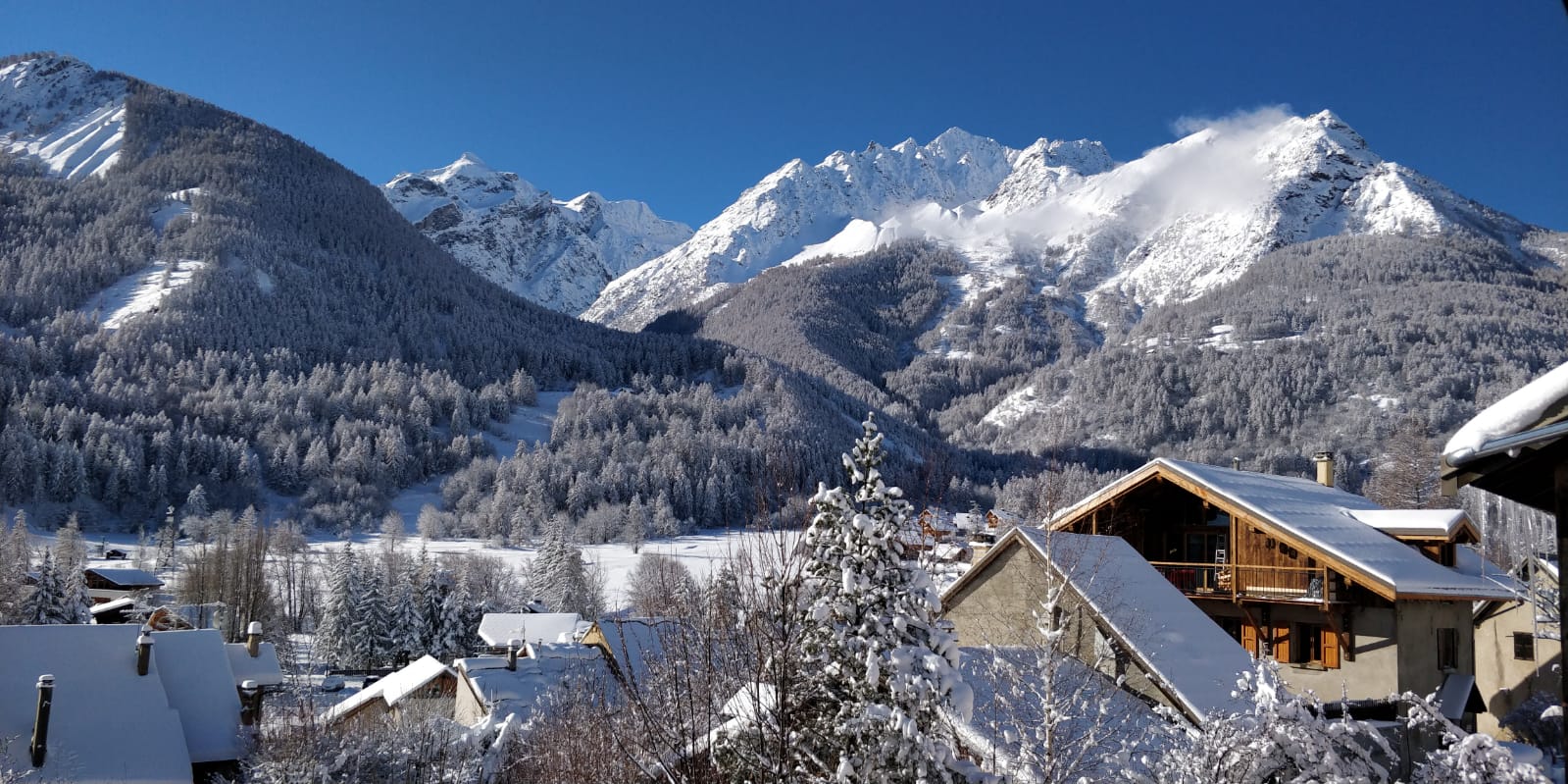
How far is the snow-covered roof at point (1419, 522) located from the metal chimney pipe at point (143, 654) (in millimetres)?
27994

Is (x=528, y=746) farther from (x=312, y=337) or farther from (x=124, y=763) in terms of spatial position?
(x=312, y=337)

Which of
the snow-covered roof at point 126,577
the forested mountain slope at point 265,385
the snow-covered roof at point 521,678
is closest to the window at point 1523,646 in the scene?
the snow-covered roof at point 521,678

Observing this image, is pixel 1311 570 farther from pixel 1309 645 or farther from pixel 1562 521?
pixel 1562 521

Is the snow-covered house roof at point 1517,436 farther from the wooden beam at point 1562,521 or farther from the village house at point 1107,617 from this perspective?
the village house at point 1107,617

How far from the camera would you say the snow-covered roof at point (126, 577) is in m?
72.8

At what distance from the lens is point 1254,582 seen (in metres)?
20.1

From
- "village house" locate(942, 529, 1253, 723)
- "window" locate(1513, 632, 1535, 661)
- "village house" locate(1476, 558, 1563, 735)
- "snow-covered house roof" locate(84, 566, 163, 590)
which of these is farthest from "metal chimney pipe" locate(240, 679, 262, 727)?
"snow-covered house roof" locate(84, 566, 163, 590)

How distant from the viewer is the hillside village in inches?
338

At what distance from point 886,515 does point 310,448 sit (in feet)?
474

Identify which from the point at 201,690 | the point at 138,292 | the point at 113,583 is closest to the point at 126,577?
the point at 113,583

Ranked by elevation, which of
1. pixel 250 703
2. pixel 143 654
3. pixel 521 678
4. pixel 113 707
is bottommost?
pixel 521 678

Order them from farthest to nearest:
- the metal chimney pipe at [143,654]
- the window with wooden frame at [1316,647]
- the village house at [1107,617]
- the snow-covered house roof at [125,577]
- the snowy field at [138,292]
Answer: the snowy field at [138,292], the snow-covered house roof at [125,577], the metal chimney pipe at [143,654], the window with wooden frame at [1316,647], the village house at [1107,617]

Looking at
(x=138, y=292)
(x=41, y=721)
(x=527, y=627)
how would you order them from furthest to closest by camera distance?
(x=138, y=292) → (x=527, y=627) → (x=41, y=721)

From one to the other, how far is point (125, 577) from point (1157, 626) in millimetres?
78872
